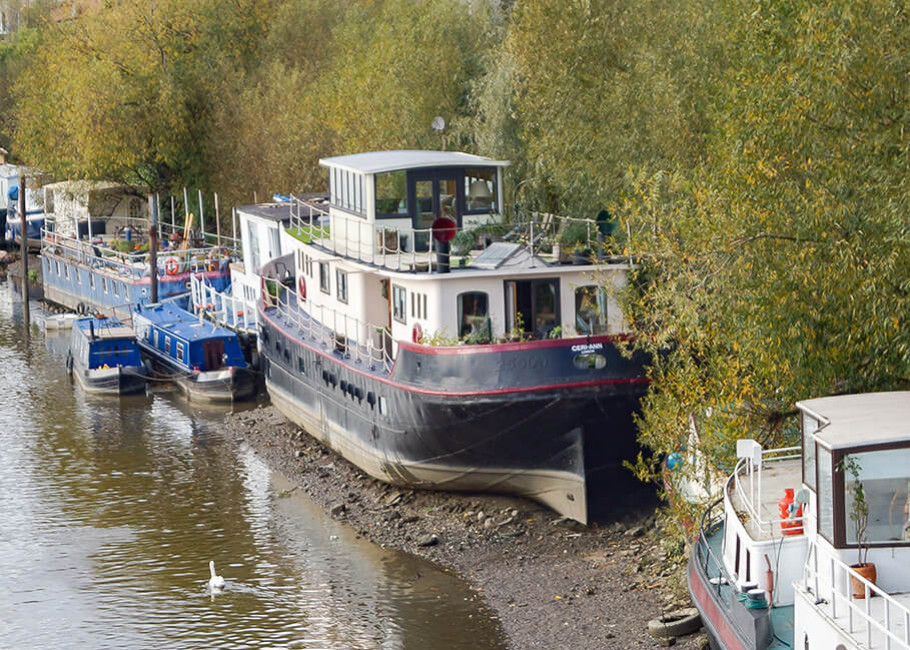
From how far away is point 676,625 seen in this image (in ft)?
74.3

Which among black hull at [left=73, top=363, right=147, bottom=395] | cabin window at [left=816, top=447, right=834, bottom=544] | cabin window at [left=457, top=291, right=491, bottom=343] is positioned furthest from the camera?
black hull at [left=73, top=363, right=147, bottom=395]

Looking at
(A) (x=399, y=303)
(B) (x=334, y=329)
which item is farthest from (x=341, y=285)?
(A) (x=399, y=303)

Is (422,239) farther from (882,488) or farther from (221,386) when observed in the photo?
(882,488)

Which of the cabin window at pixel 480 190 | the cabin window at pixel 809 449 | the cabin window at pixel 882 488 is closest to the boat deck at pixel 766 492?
the cabin window at pixel 809 449

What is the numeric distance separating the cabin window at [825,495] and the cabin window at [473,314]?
45.7 feet

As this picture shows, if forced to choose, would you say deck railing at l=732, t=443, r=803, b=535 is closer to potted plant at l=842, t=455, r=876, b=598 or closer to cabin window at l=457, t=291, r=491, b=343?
potted plant at l=842, t=455, r=876, b=598

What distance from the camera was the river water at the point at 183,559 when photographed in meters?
25.1

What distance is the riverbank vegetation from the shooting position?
19953 millimetres

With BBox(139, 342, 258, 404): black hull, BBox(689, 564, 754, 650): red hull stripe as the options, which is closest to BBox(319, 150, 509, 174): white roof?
BBox(139, 342, 258, 404): black hull

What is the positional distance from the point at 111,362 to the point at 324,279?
12044 mm

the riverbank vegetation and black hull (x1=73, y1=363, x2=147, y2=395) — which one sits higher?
the riverbank vegetation

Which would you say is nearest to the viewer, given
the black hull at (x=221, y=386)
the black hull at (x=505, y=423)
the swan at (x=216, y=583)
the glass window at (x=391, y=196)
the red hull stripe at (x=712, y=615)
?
the red hull stripe at (x=712, y=615)

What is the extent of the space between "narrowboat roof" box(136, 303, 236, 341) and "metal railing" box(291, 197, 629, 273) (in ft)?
32.3

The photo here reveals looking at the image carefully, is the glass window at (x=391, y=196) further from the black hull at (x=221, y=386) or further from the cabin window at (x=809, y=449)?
the cabin window at (x=809, y=449)
